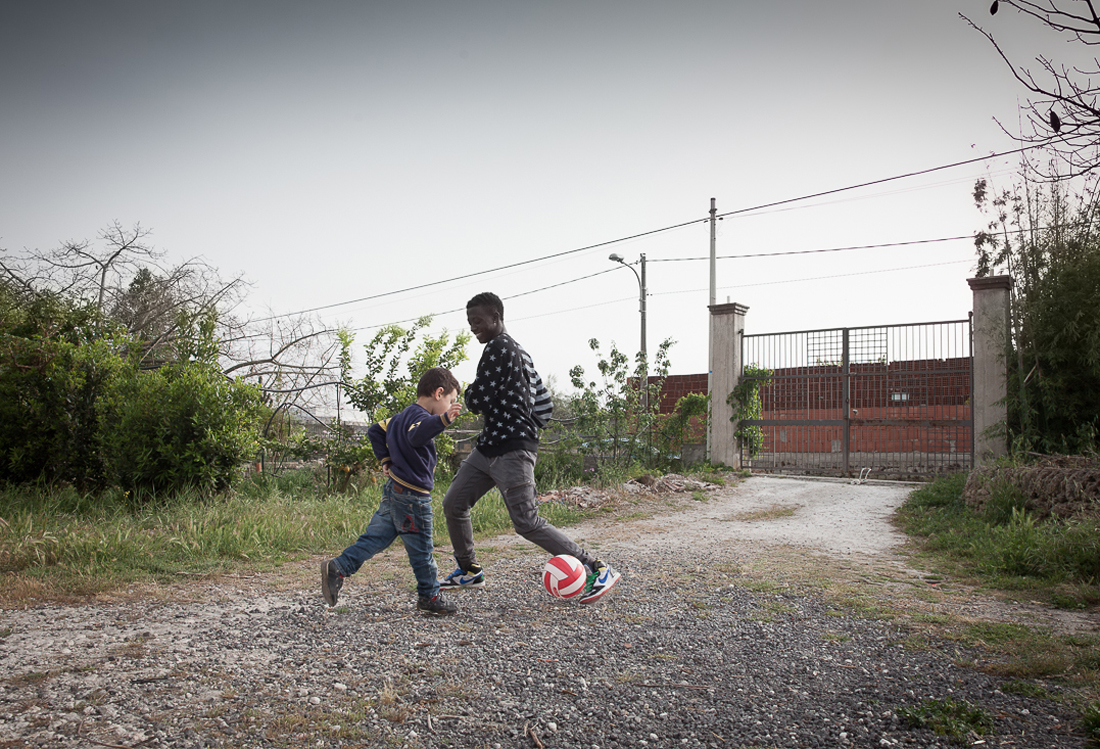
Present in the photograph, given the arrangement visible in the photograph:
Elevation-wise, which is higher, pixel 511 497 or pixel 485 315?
pixel 485 315

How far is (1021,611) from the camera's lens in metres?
4.32

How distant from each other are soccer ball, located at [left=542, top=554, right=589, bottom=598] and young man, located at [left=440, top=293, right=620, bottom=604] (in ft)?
0.20

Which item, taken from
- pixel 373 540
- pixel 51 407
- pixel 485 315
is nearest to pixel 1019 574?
pixel 485 315

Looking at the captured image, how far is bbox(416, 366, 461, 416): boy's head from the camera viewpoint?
4203 millimetres

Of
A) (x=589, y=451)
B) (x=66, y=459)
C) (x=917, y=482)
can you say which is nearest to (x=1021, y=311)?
Answer: (x=917, y=482)

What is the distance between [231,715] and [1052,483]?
296 inches

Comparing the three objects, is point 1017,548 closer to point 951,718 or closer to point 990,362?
point 951,718

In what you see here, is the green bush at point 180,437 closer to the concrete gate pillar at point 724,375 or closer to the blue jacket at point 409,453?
the blue jacket at point 409,453

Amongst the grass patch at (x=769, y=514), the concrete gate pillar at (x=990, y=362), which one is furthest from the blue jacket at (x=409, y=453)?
the concrete gate pillar at (x=990, y=362)

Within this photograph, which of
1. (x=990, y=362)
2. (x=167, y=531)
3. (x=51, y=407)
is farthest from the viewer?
(x=990, y=362)

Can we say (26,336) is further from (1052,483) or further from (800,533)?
(1052,483)

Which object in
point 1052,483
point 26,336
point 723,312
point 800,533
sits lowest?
point 800,533

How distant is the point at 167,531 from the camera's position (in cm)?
A: 630

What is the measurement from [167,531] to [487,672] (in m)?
4.49
